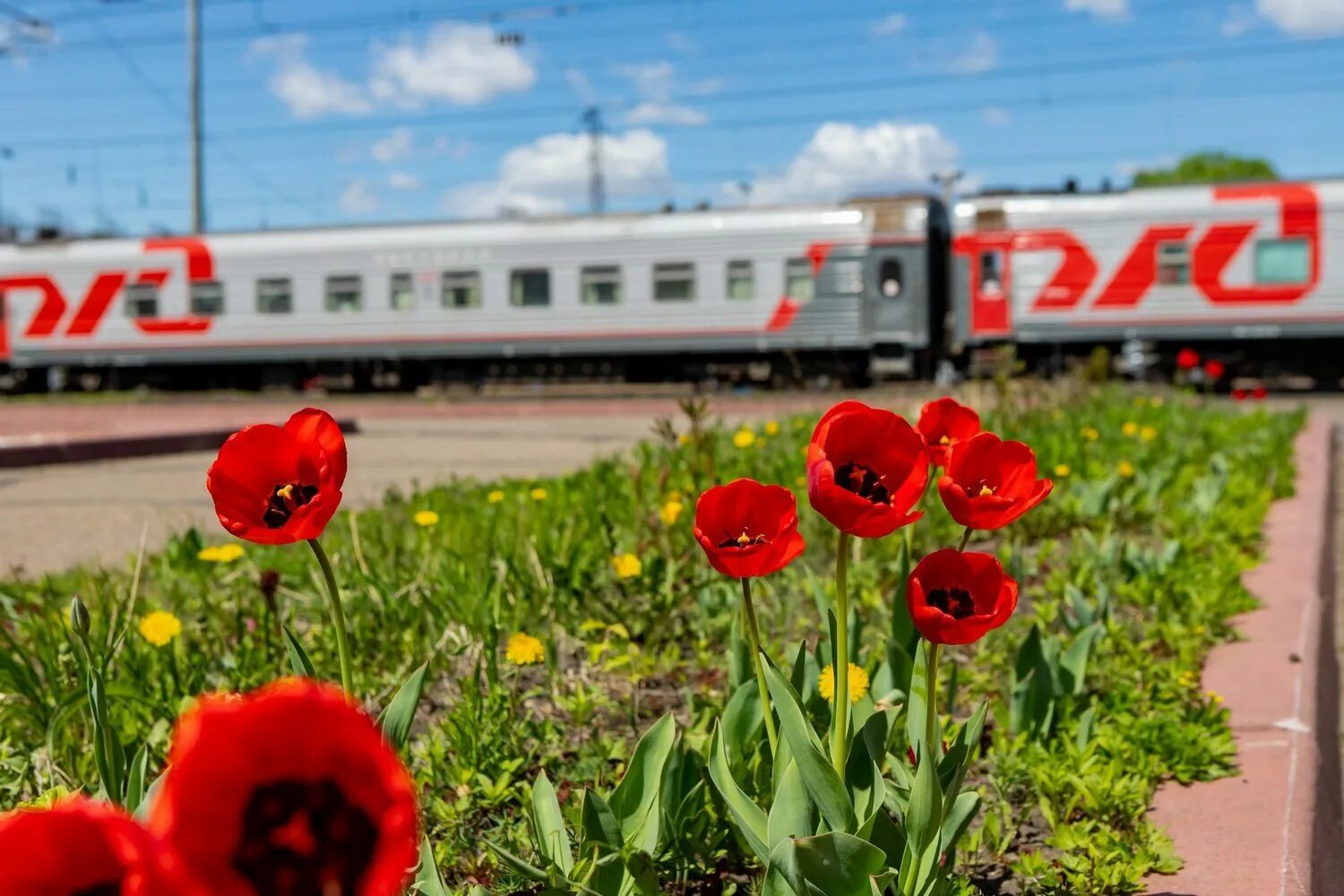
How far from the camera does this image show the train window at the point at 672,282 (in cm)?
1819

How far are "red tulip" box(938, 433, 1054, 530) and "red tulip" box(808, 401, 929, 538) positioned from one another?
0.08 m

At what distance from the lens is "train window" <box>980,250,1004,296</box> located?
58.2ft

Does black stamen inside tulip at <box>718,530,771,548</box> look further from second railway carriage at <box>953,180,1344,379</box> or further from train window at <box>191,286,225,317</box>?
train window at <box>191,286,225,317</box>

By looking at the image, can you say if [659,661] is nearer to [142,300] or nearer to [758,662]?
[758,662]

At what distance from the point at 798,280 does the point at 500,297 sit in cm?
476

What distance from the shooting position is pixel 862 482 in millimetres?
1171

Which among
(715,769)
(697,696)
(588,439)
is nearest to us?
(715,769)

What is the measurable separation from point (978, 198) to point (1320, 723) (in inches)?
652

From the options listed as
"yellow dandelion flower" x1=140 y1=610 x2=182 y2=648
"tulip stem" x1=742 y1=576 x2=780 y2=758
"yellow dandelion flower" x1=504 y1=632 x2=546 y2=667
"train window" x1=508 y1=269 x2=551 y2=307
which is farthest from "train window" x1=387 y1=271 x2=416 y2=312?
"tulip stem" x1=742 y1=576 x2=780 y2=758

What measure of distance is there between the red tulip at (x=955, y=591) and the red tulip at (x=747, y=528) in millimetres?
138

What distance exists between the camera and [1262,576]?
12.1 feet

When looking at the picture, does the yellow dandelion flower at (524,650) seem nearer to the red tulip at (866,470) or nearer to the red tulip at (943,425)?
the red tulip at (943,425)

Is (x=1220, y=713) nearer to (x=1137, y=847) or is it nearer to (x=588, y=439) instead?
(x=1137, y=847)

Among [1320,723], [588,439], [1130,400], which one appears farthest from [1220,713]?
[588,439]
